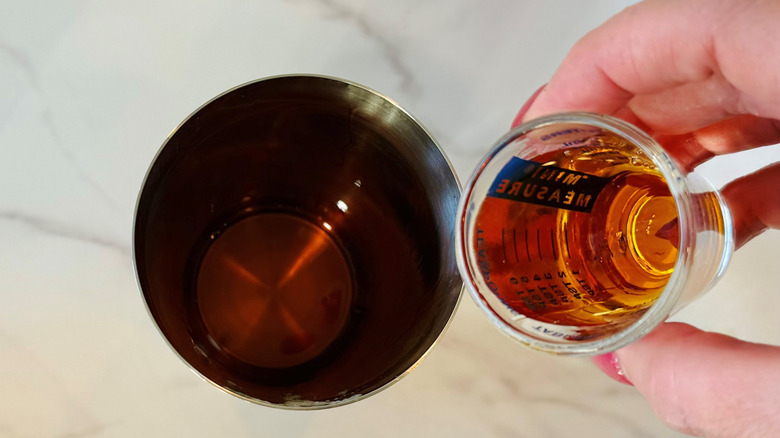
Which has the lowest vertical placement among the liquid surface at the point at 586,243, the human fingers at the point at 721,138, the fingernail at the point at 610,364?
the fingernail at the point at 610,364

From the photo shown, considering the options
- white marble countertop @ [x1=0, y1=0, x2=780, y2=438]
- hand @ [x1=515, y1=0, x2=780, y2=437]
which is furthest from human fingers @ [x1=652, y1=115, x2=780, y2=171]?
white marble countertop @ [x1=0, y1=0, x2=780, y2=438]

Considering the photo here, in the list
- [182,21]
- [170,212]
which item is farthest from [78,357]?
[182,21]

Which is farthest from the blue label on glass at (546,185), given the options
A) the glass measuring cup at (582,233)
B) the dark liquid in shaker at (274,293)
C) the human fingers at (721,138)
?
the dark liquid in shaker at (274,293)

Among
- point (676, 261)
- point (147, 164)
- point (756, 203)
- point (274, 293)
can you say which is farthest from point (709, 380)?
point (147, 164)

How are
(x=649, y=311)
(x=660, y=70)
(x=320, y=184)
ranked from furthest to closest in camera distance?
(x=320, y=184) < (x=660, y=70) < (x=649, y=311)

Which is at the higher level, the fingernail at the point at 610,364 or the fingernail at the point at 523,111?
the fingernail at the point at 523,111

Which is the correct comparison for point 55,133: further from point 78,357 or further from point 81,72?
point 78,357

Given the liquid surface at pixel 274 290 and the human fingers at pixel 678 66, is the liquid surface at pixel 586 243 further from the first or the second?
the liquid surface at pixel 274 290

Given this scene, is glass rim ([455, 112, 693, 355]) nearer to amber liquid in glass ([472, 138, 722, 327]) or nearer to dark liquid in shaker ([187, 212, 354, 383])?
amber liquid in glass ([472, 138, 722, 327])
